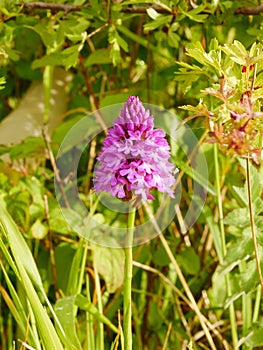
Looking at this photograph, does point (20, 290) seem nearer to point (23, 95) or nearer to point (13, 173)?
point (13, 173)

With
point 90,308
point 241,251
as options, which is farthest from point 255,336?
point 90,308

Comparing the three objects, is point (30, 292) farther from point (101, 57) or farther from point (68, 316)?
point (101, 57)

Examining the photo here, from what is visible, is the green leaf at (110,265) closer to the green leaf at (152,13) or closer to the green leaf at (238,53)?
the green leaf at (152,13)

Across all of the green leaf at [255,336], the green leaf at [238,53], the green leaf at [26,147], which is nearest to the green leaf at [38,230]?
the green leaf at [26,147]

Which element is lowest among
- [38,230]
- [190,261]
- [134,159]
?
[190,261]

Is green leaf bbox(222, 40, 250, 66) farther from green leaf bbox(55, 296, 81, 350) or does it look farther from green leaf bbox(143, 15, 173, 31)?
green leaf bbox(55, 296, 81, 350)

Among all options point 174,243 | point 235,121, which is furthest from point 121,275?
point 235,121
